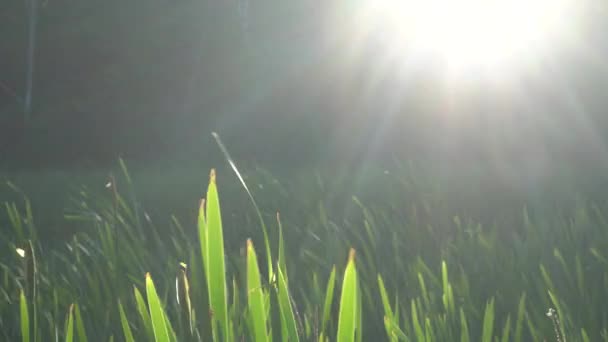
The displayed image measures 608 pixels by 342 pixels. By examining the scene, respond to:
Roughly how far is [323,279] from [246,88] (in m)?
5.73

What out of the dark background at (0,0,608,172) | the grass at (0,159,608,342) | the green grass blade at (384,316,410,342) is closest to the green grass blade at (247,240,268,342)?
the grass at (0,159,608,342)

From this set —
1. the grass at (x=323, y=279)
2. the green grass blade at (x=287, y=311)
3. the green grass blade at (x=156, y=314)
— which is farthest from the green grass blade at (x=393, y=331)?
the green grass blade at (x=156, y=314)

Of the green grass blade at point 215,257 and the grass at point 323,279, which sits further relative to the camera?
the grass at point 323,279

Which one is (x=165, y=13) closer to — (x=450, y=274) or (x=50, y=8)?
(x=50, y=8)

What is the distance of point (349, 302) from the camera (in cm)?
50

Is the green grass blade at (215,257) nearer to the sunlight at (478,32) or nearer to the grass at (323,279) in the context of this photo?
the grass at (323,279)

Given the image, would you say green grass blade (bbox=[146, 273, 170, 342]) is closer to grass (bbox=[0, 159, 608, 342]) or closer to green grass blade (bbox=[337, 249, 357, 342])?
grass (bbox=[0, 159, 608, 342])

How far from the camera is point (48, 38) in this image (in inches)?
297

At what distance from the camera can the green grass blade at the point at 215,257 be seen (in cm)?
49

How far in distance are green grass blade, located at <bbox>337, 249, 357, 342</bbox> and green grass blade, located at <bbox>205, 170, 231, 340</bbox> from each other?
9 centimetres

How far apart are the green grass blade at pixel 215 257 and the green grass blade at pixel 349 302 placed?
90 millimetres

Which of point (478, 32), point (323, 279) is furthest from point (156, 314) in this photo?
point (478, 32)

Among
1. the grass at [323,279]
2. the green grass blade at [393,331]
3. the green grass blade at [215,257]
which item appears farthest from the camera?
the green grass blade at [393,331]

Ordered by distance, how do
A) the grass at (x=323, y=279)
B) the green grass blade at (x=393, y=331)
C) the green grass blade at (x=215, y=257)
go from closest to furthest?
1. the green grass blade at (x=215, y=257)
2. the grass at (x=323, y=279)
3. the green grass blade at (x=393, y=331)
